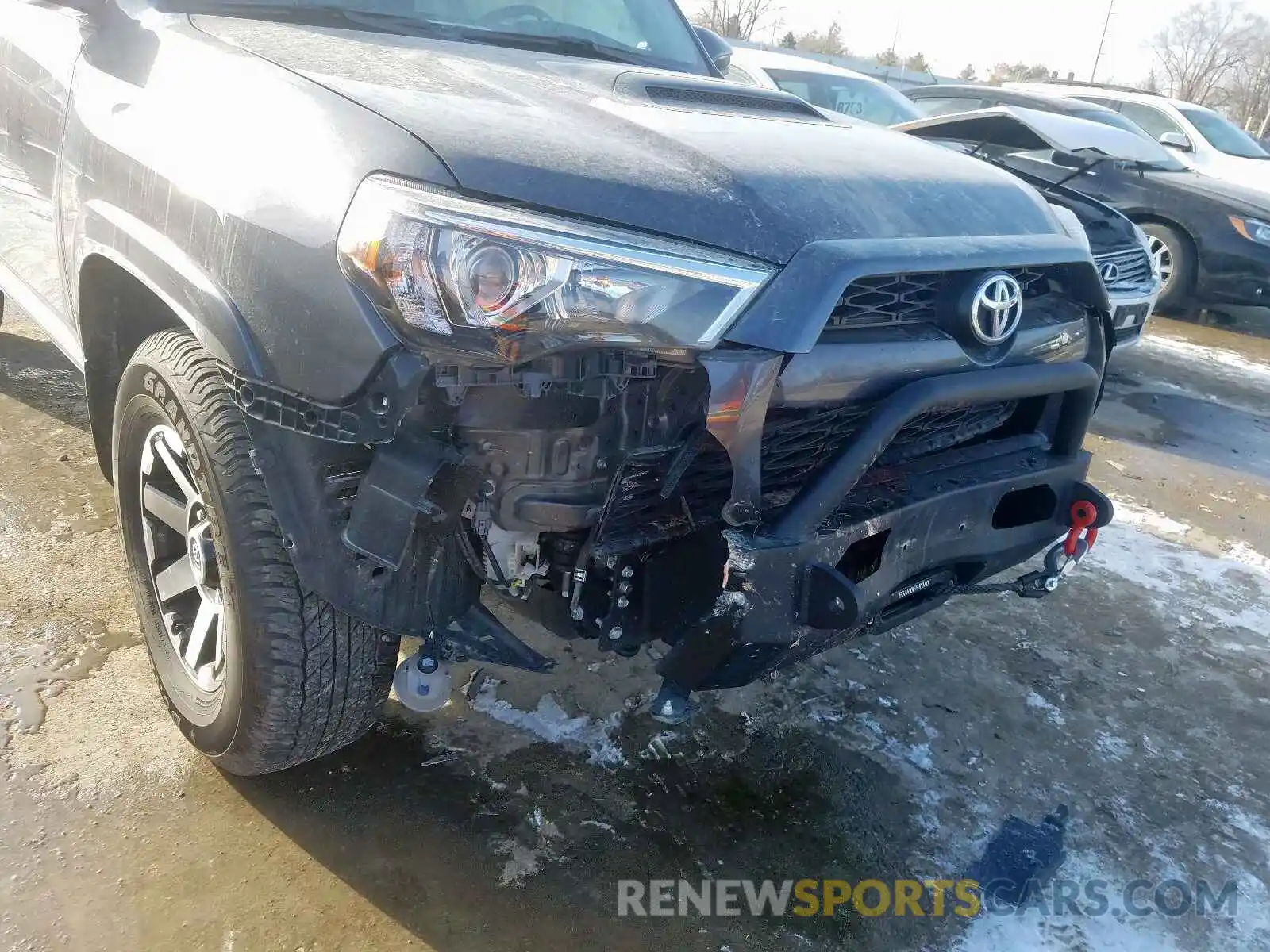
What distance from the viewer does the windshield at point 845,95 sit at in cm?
714

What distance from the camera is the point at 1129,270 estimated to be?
210 inches

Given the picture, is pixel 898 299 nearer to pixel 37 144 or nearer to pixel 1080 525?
pixel 1080 525

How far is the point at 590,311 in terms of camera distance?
1520 millimetres

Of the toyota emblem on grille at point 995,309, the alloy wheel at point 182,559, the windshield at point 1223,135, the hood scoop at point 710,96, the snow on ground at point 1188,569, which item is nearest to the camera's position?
the toyota emblem on grille at point 995,309

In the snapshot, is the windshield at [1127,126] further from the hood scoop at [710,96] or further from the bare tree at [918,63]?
the bare tree at [918,63]

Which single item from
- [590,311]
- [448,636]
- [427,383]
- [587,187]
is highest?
[587,187]

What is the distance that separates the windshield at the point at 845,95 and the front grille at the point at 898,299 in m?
5.68

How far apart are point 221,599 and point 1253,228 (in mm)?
8239

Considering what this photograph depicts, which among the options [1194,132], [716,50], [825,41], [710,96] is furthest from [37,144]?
[825,41]

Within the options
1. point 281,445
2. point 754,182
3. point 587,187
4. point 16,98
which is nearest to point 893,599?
point 754,182

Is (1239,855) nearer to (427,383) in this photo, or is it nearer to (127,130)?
(427,383)

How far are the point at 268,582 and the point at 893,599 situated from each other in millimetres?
1228

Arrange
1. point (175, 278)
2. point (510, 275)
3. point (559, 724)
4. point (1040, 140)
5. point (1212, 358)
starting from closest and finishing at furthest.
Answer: point (510, 275) < point (175, 278) < point (559, 724) < point (1040, 140) < point (1212, 358)

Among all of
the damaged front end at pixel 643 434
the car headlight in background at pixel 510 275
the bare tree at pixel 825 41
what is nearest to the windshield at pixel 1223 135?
the damaged front end at pixel 643 434
